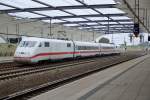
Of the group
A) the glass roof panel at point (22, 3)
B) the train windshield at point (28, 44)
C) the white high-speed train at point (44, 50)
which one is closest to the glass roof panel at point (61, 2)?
the glass roof panel at point (22, 3)

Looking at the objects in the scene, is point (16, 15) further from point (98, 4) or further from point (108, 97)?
point (108, 97)

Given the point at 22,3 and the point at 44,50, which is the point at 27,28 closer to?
the point at 22,3

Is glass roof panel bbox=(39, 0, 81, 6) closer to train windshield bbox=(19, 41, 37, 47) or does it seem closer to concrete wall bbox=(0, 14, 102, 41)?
concrete wall bbox=(0, 14, 102, 41)

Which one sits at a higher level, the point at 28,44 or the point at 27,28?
the point at 27,28

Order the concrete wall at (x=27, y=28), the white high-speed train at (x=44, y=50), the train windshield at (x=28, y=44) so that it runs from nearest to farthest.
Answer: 1. the white high-speed train at (x=44, y=50)
2. the train windshield at (x=28, y=44)
3. the concrete wall at (x=27, y=28)

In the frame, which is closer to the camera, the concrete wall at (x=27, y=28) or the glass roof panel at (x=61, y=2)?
the glass roof panel at (x=61, y=2)

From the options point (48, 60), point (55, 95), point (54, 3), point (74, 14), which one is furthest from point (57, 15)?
point (55, 95)

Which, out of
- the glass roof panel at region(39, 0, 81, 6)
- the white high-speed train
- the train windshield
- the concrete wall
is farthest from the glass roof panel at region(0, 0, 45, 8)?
the train windshield

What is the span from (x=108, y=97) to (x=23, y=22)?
5634cm

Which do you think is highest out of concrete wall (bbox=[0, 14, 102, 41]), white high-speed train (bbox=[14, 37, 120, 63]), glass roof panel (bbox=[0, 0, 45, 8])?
glass roof panel (bbox=[0, 0, 45, 8])

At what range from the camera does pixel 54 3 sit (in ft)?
161

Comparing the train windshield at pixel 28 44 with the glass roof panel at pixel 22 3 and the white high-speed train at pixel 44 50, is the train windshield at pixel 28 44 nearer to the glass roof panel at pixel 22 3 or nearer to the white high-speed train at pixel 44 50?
the white high-speed train at pixel 44 50

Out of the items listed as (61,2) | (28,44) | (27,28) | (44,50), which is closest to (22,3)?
(61,2)

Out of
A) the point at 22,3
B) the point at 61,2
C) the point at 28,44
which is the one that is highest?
the point at 61,2
